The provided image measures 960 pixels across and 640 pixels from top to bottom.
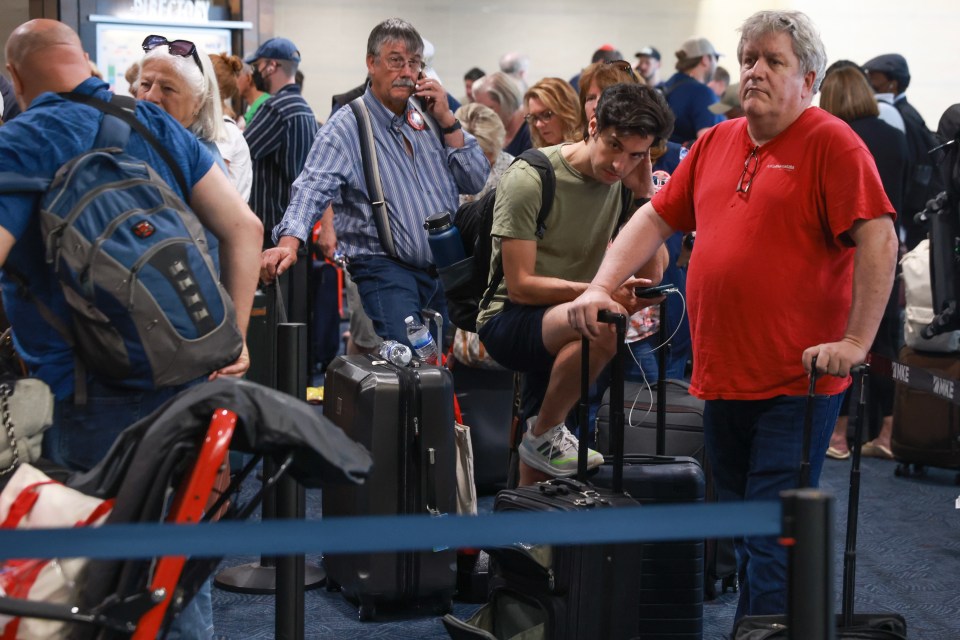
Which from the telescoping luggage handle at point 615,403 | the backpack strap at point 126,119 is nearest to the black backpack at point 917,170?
the telescoping luggage handle at point 615,403

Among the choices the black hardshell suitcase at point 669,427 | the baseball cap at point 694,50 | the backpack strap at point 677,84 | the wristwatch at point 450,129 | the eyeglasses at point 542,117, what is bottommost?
the black hardshell suitcase at point 669,427

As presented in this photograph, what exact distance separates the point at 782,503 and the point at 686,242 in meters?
3.37

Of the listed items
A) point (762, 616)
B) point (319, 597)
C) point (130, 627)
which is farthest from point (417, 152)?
point (130, 627)

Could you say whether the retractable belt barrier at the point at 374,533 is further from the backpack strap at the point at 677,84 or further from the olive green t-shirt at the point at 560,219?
the backpack strap at the point at 677,84

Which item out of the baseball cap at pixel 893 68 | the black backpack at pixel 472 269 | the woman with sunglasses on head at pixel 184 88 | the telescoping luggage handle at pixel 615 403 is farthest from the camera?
the baseball cap at pixel 893 68

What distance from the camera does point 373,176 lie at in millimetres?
4543

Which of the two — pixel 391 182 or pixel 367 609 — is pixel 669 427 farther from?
pixel 391 182

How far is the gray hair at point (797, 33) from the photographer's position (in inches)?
114

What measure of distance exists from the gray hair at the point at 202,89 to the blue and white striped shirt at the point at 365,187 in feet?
1.15

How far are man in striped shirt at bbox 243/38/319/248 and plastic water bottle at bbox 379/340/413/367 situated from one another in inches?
83.3

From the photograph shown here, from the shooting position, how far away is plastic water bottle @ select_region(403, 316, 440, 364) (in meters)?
4.30

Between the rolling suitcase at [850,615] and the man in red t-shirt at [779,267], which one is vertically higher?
the man in red t-shirt at [779,267]

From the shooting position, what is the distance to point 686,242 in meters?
5.06

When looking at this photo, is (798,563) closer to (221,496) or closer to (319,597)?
(221,496)
